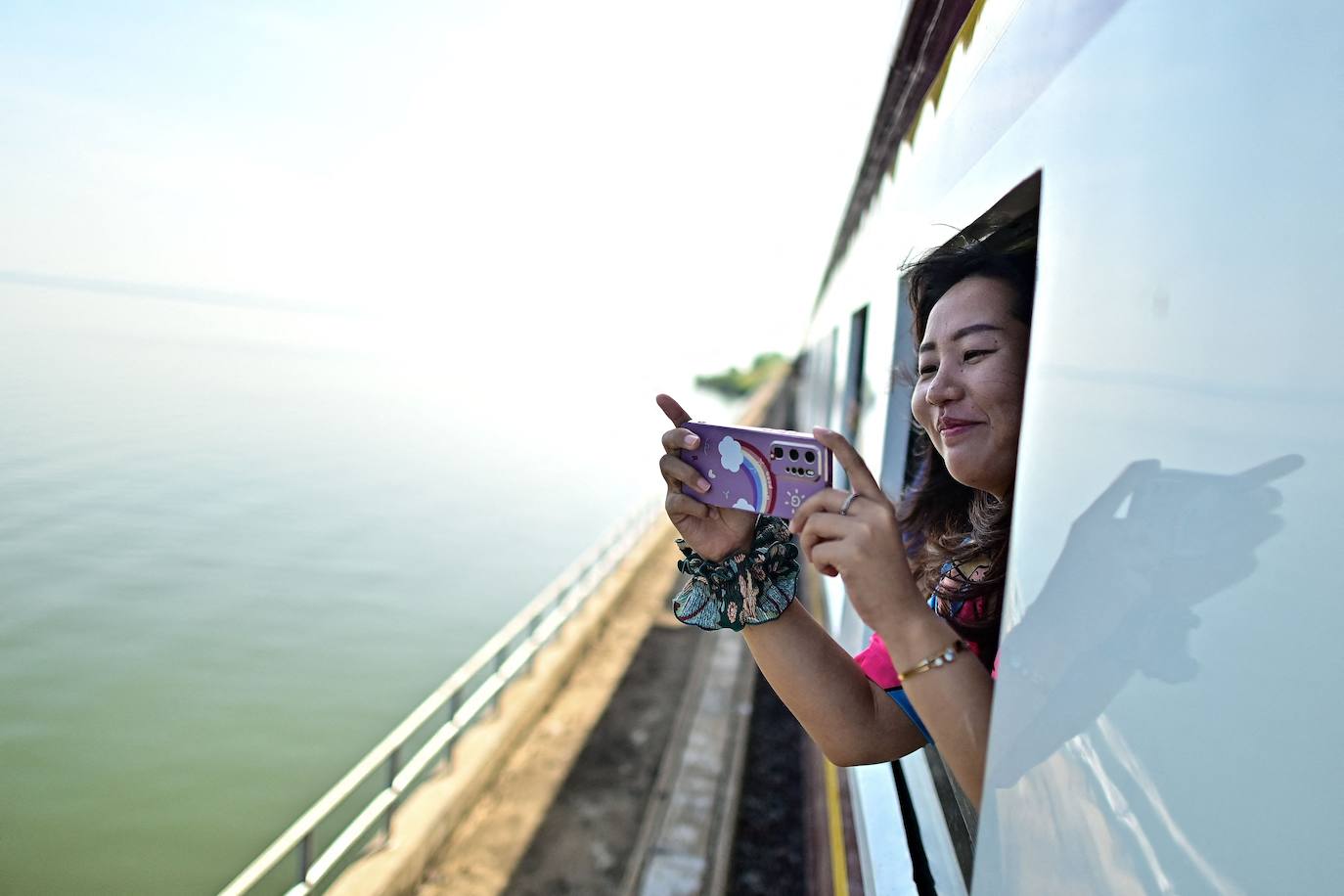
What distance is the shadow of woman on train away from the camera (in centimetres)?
70

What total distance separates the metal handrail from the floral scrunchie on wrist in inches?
135

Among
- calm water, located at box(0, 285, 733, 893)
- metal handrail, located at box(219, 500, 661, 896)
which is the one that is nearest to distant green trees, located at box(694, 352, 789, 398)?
calm water, located at box(0, 285, 733, 893)

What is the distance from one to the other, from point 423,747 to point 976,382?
527 cm

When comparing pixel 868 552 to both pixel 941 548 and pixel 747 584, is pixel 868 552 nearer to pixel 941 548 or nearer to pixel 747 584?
pixel 747 584

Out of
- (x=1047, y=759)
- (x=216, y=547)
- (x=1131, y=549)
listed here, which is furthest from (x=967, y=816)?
(x=216, y=547)

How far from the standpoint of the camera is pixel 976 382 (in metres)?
1.32

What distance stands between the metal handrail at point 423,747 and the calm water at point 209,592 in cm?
499

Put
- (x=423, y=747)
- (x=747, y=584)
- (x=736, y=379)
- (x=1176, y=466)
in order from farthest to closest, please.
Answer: (x=736, y=379)
(x=423, y=747)
(x=747, y=584)
(x=1176, y=466)

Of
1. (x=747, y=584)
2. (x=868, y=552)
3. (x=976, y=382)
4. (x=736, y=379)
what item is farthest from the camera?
(x=736, y=379)

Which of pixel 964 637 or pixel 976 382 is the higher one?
pixel 976 382

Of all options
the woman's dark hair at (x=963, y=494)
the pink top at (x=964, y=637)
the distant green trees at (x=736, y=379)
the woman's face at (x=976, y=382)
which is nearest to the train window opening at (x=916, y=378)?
the woman's dark hair at (x=963, y=494)

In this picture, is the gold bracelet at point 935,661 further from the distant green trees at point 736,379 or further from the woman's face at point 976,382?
the distant green trees at point 736,379

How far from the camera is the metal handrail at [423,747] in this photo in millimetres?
4105

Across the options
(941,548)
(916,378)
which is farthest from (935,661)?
(916,378)
